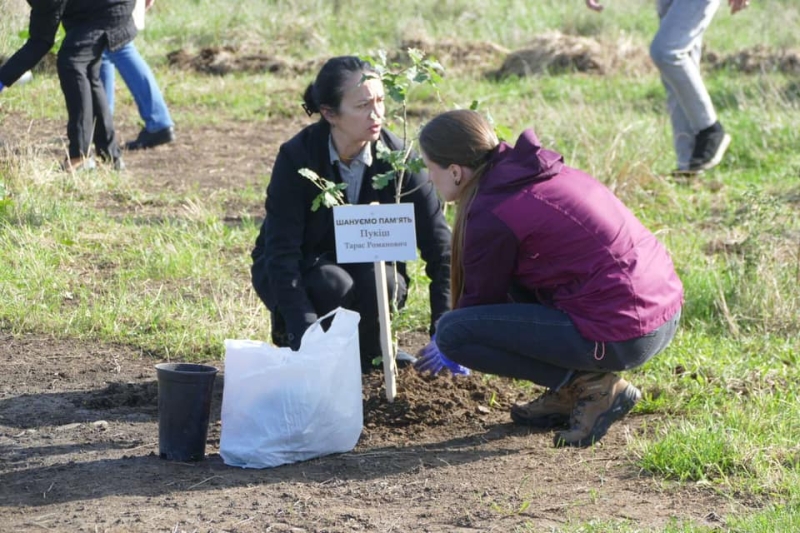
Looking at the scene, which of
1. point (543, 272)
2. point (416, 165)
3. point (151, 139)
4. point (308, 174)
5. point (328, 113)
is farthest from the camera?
point (151, 139)

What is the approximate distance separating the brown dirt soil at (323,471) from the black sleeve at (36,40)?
2.56m

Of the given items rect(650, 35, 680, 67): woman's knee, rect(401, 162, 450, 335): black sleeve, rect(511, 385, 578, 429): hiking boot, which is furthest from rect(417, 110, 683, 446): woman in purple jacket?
rect(650, 35, 680, 67): woman's knee

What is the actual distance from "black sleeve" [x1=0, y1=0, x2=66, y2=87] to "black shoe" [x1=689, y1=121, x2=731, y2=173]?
13.7 ft

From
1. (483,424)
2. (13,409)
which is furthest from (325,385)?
(13,409)

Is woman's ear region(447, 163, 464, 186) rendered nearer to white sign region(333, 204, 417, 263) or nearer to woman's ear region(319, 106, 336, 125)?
white sign region(333, 204, 417, 263)

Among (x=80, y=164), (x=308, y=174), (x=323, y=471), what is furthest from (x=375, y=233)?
(x=80, y=164)

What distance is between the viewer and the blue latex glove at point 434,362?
14.8 feet

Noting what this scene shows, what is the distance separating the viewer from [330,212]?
4.77m

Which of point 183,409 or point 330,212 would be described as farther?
point 330,212

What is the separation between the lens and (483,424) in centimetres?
453

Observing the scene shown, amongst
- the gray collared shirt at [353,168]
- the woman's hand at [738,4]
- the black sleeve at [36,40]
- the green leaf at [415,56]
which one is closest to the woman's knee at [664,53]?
the woman's hand at [738,4]

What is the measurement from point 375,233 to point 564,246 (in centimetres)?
70

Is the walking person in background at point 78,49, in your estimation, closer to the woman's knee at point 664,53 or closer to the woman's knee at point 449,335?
the woman's knee at point 664,53

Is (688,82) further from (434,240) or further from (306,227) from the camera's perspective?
(306,227)
